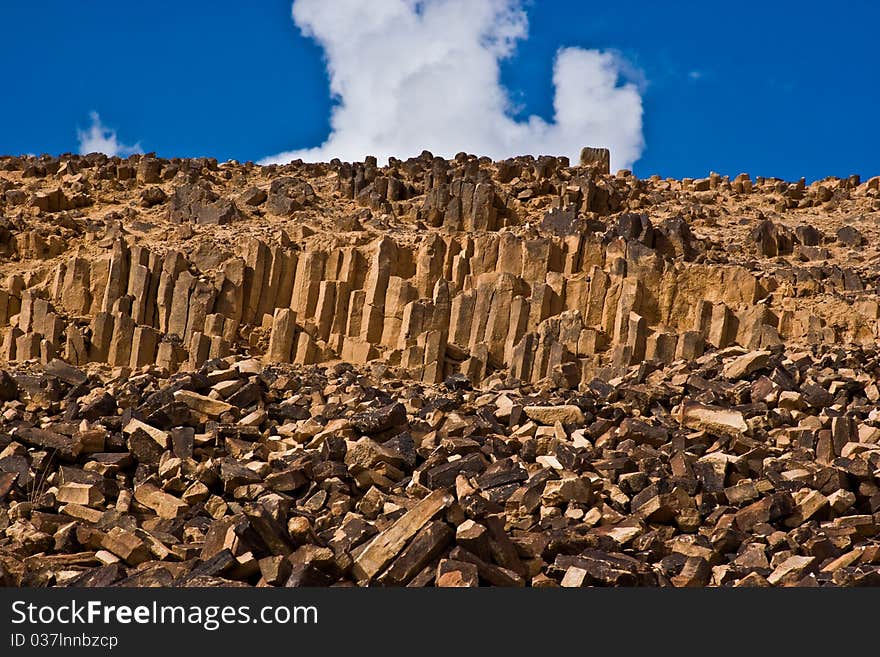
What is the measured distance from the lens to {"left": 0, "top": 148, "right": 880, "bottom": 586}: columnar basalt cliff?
39.5 feet

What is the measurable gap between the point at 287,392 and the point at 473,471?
457 cm

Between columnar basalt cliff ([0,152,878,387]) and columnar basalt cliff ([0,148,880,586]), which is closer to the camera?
columnar basalt cliff ([0,148,880,586])

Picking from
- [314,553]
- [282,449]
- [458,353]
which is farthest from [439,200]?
[314,553]

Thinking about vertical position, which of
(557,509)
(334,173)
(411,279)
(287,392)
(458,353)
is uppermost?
A: (334,173)

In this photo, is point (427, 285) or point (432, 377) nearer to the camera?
point (432, 377)

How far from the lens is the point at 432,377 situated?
19922mm

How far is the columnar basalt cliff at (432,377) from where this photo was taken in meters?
12.0

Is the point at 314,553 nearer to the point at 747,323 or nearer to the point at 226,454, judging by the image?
the point at 226,454

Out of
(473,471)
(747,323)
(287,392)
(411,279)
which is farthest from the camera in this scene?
(411,279)

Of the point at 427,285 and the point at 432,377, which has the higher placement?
the point at 427,285

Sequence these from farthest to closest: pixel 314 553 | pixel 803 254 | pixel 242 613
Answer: pixel 803 254 < pixel 314 553 < pixel 242 613

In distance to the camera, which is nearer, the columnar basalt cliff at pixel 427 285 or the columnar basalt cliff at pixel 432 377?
the columnar basalt cliff at pixel 432 377

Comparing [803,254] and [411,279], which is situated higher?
[803,254]

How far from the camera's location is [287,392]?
18.1 m
